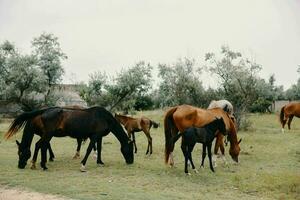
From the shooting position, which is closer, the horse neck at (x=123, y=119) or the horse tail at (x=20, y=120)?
the horse tail at (x=20, y=120)

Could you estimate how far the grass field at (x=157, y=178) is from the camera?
9.37 m

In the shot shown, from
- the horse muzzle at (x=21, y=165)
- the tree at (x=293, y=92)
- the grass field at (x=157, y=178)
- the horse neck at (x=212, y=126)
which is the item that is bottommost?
the grass field at (x=157, y=178)

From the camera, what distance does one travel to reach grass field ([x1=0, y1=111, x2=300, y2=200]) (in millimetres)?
9367

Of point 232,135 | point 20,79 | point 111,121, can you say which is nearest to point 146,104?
point 20,79

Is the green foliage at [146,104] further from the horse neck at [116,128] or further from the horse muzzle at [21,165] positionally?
the horse muzzle at [21,165]

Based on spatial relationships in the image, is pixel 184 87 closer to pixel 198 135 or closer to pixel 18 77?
pixel 18 77

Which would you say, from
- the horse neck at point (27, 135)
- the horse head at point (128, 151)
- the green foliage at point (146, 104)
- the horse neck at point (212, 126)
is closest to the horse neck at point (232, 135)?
the horse neck at point (212, 126)

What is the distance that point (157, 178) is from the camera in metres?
10.9

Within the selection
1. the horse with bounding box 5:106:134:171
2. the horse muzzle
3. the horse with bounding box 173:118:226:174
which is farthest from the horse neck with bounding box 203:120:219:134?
the horse muzzle

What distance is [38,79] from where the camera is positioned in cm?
2720

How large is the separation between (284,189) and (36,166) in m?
6.64

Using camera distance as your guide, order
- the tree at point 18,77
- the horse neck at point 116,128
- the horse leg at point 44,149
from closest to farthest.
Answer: the horse leg at point 44,149
the horse neck at point 116,128
the tree at point 18,77

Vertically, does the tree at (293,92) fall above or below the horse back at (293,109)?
above

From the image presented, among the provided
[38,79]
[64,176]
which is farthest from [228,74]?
[64,176]
